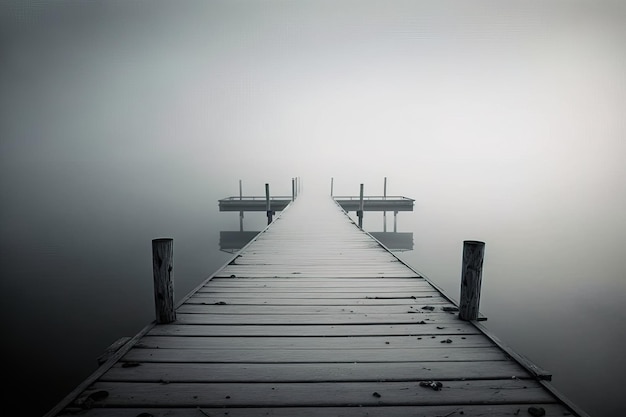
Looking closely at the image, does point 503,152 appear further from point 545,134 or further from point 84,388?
point 84,388

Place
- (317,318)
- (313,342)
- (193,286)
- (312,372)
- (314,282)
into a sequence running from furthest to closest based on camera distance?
(193,286)
(314,282)
(317,318)
(313,342)
(312,372)

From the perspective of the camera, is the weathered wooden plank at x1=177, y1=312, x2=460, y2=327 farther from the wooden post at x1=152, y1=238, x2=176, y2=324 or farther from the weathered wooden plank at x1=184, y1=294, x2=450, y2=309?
the weathered wooden plank at x1=184, y1=294, x2=450, y2=309

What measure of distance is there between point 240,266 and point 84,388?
2951 mm

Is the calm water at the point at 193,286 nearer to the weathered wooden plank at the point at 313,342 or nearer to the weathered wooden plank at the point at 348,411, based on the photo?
the weathered wooden plank at the point at 313,342

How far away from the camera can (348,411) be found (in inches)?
60.6

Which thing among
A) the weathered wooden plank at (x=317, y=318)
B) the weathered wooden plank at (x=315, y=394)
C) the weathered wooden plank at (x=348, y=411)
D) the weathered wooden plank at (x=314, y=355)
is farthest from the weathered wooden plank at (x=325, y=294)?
the weathered wooden plank at (x=348, y=411)

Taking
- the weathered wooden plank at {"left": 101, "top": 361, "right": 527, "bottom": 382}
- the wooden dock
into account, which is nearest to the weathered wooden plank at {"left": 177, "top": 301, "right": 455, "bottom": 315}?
the wooden dock

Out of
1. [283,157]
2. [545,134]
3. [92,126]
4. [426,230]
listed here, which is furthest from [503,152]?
[92,126]

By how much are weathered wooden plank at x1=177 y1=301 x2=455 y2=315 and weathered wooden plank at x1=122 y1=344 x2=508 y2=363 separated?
2.37ft

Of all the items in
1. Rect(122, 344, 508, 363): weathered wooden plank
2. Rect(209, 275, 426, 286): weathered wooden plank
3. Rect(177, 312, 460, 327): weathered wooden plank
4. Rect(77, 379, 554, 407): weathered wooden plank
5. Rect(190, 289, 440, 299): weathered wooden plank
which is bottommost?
Rect(209, 275, 426, 286): weathered wooden plank

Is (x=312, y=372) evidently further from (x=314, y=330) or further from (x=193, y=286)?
(x=193, y=286)

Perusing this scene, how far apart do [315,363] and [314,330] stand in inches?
20.3

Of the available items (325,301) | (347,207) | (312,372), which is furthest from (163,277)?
(347,207)

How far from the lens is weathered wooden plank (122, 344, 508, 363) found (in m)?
2.04
